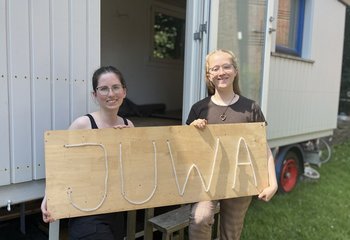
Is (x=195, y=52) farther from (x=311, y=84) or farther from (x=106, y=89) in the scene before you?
(x=311, y=84)

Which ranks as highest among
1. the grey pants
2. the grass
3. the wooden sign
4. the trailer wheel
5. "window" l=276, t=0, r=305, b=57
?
"window" l=276, t=0, r=305, b=57

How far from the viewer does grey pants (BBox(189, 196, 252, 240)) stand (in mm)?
2068

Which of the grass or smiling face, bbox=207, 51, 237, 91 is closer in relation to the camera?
smiling face, bbox=207, 51, 237, 91

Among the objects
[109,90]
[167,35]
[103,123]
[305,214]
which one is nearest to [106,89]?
[109,90]

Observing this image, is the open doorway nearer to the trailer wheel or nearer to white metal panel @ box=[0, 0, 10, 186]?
the trailer wheel

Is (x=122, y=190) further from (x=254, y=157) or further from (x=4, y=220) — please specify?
(x=4, y=220)

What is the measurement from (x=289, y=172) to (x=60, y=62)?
13.4 ft

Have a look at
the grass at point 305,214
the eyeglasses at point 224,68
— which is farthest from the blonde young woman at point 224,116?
the grass at point 305,214

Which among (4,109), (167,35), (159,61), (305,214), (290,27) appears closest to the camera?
(4,109)

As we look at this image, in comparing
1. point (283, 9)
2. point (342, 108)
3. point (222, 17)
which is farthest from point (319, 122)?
point (342, 108)

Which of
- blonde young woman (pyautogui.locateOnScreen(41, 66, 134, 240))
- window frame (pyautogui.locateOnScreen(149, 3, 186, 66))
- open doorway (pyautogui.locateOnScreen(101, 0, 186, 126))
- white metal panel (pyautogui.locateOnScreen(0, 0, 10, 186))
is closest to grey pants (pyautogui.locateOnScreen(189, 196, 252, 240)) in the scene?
blonde young woman (pyautogui.locateOnScreen(41, 66, 134, 240))

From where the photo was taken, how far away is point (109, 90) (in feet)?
6.53

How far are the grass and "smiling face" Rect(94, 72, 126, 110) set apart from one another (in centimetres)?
215

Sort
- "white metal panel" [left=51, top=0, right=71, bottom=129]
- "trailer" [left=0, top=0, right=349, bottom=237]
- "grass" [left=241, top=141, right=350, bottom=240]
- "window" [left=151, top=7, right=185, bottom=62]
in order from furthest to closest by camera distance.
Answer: "window" [left=151, top=7, right=185, bottom=62] → "grass" [left=241, top=141, right=350, bottom=240] → "white metal panel" [left=51, top=0, right=71, bottom=129] → "trailer" [left=0, top=0, right=349, bottom=237]
